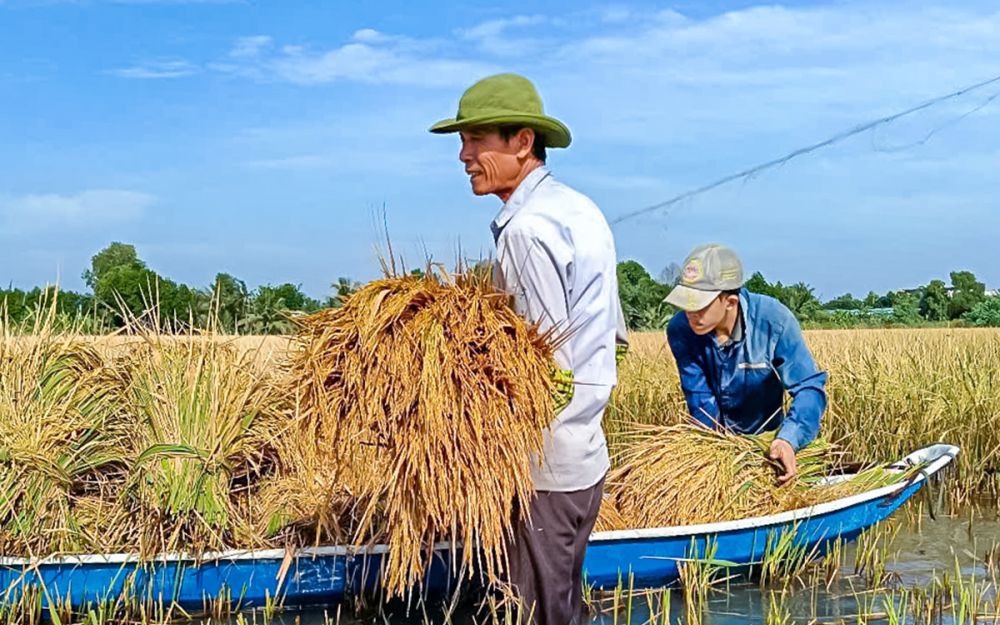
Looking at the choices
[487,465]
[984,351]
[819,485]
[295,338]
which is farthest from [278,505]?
[984,351]

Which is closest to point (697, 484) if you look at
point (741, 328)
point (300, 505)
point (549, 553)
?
point (741, 328)

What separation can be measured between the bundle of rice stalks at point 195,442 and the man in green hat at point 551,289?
2114 mm

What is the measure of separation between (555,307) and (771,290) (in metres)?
36.7

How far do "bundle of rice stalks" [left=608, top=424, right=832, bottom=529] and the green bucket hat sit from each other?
2487 mm

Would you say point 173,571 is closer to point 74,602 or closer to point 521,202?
point 74,602

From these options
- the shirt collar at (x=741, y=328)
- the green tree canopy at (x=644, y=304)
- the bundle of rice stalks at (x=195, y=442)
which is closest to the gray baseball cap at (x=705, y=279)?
the shirt collar at (x=741, y=328)

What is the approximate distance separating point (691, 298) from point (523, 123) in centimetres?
220

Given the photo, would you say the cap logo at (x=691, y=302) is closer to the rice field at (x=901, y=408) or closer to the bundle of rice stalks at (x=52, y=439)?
the bundle of rice stalks at (x=52, y=439)

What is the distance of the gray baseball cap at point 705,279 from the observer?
202 inches

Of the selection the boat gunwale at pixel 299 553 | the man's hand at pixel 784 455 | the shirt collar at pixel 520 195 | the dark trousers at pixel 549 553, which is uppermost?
the shirt collar at pixel 520 195

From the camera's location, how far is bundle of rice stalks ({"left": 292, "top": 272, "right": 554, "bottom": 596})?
10.2 ft

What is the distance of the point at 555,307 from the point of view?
9.96ft

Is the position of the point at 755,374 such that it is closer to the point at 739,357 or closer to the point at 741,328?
the point at 739,357

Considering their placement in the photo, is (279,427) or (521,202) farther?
(279,427)
